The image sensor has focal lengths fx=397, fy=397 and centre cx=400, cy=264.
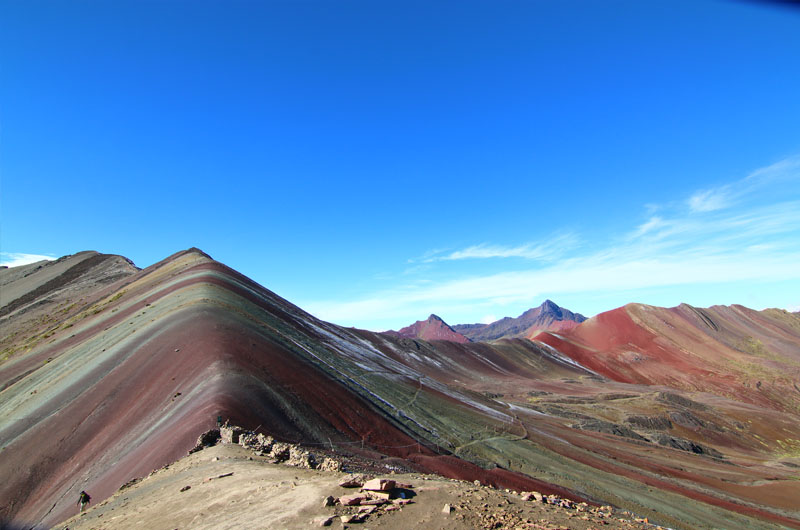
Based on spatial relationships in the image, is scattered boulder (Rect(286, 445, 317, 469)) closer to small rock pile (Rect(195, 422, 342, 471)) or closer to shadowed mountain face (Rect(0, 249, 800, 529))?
small rock pile (Rect(195, 422, 342, 471))

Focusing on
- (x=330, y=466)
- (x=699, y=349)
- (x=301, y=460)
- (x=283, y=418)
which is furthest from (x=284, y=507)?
(x=699, y=349)

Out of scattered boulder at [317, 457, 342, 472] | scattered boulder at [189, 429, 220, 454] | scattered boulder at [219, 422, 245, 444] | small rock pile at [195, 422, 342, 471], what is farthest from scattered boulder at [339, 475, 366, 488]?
scattered boulder at [189, 429, 220, 454]

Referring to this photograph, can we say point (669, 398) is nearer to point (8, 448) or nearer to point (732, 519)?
point (732, 519)

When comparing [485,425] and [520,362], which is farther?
[520,362]

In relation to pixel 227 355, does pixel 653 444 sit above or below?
below

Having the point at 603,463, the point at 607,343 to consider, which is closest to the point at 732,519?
the point at 603,463

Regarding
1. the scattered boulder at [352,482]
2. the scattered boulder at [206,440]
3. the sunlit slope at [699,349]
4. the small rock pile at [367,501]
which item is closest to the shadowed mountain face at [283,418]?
the scattered boulder at [206,440]

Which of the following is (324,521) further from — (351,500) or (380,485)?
(380,485)
